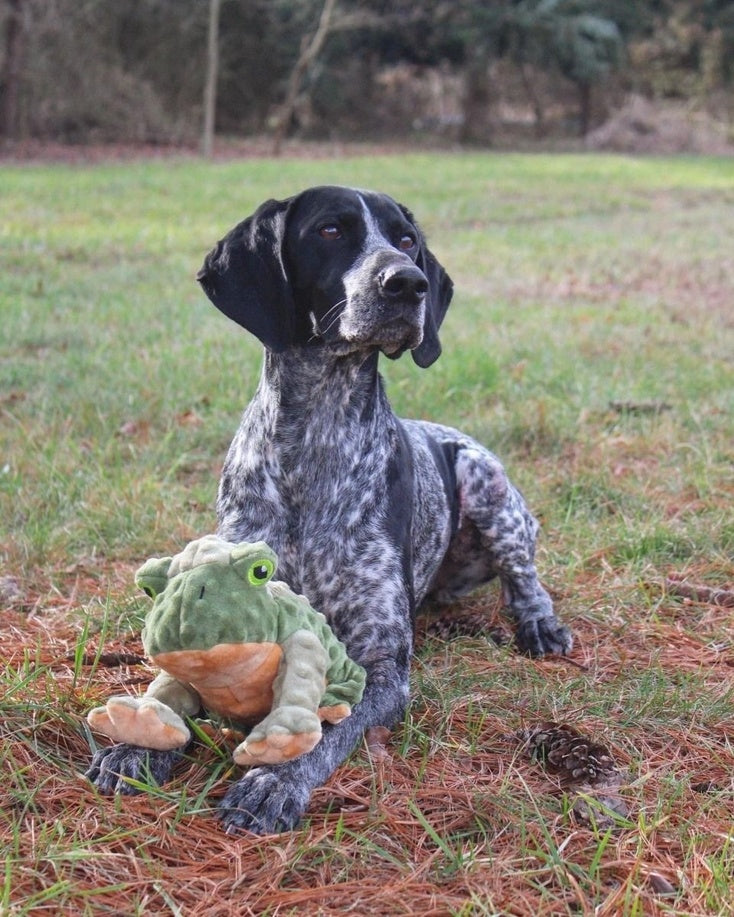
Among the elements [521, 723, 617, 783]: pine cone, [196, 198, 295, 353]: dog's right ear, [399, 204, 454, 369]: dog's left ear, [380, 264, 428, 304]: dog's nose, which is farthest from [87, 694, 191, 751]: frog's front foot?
[399, 204, 454, 369]: dog's left ear

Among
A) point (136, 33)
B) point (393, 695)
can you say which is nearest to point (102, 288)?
point (393, 695)

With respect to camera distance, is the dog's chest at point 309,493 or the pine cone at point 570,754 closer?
the pine cone at point 570,754

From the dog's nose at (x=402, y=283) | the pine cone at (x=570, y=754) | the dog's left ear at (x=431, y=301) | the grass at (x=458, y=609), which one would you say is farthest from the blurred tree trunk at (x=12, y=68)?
the pine cone at (x=570, y=754)

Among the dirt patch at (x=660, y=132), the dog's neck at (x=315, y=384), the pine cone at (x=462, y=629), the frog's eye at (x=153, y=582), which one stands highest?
the dirt patch at (x=660, y=132)

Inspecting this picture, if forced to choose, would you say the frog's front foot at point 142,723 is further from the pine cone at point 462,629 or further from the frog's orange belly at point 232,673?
the pine cone at point 462,629

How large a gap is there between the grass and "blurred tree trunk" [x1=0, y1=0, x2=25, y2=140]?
1608 cm

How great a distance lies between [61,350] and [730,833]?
18.4 ft

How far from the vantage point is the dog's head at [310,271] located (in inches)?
127

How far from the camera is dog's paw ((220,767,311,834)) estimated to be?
94.6 inches

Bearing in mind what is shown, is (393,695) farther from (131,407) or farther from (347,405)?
(131,407)

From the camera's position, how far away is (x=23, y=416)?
5.66 metres

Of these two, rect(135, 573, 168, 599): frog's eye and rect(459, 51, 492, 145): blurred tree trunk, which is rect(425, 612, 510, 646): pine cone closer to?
rect(135, 573, 168, 599): frog's eye

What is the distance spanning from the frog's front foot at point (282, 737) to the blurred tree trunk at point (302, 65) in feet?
89.3

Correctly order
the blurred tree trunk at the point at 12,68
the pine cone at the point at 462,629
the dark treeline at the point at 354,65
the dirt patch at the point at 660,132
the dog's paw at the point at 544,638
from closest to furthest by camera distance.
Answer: the dog's paw at the point at 544,638, the pine cone at the point at 462,629, the blurred tree trunk at the point at 12,68, the dark treeline at the point at 354,65, the dirt patch at the point at 660,132
